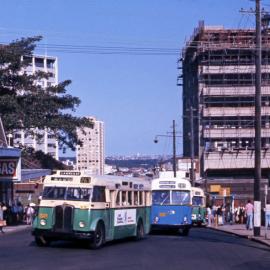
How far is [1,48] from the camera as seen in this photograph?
62.0 meters

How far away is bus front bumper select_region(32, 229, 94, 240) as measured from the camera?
966 inches

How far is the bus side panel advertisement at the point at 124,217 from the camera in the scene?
27.0 meters

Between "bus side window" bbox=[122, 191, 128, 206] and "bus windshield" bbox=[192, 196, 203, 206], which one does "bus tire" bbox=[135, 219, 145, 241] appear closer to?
"bus side window" bbox=[122, 191, 128, 206]

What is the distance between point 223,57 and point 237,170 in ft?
51.6

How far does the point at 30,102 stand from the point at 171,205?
30.8 m

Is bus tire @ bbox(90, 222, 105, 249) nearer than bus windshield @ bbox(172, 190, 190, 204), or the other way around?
bus tire @ bbox(90, 222, 105, 249)

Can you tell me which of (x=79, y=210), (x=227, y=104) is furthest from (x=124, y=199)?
(x=227, y=104)

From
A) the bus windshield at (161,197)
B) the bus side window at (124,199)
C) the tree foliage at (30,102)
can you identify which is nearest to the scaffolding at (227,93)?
the tree foliage at (30,102)

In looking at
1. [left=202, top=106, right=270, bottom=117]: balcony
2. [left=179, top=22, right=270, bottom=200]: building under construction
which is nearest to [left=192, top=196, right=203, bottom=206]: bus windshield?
[left=179, top=22, right=270, bottom=200]: building under construction

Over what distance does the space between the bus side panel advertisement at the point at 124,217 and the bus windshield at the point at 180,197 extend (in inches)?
246

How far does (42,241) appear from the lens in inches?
1015

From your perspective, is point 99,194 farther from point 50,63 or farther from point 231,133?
point 50,63

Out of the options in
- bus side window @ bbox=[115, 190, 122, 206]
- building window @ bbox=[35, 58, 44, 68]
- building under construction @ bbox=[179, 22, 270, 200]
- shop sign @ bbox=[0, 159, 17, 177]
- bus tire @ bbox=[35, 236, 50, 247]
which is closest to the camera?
bus tire @ bbox=[35, 236, 50, 247]

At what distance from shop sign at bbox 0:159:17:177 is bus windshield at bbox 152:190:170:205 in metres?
13.7
